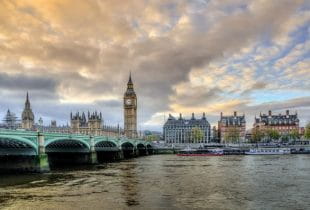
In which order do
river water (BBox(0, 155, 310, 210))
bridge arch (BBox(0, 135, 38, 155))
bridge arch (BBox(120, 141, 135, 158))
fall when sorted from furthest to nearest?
bridge arch (BBox(120, 141, 135, 158)) < bridge arch (BBox(0, 135, 38, 155)) < river water (BBox(0, 155, 310, 210))

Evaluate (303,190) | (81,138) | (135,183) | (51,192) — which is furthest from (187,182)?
(81,138)

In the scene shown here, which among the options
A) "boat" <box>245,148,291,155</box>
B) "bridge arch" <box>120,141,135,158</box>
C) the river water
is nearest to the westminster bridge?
the river water

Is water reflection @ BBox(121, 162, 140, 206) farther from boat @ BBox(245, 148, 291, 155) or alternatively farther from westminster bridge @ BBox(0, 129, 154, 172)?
A: boat @ BBox(245, 148, 291, 155)

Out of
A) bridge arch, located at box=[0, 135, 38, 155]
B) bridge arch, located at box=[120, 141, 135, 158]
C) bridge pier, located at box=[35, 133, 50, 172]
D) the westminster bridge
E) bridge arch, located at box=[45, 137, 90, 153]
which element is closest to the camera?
the westminster bridge

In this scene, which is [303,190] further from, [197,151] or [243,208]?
[197,151]

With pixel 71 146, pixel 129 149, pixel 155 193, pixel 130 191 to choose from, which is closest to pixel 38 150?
pixel 130 191

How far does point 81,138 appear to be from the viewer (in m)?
75.7

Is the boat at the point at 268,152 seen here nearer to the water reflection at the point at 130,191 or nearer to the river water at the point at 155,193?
the river water at the point at 155,193

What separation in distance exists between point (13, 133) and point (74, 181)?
32.3 ft

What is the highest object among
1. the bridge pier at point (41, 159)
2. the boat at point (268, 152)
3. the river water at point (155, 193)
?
the bridge pier at point (41, 159)

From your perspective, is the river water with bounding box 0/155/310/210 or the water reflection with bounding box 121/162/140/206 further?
the water reflection with bounding box 121/162/140/206

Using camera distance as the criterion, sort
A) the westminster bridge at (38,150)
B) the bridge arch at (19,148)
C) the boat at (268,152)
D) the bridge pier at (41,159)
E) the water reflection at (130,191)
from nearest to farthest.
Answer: the water reflection at (130,191)
the westminster bridge at (38,150)
the bridge arch at (19,148)
the bridge pier at (41,159)
the boat at (268,152)

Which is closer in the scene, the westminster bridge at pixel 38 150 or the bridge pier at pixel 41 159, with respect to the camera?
the westminster bridge at pixel 38 150

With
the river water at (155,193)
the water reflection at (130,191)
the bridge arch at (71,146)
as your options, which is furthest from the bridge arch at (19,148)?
the bridge arch at (71,146)
